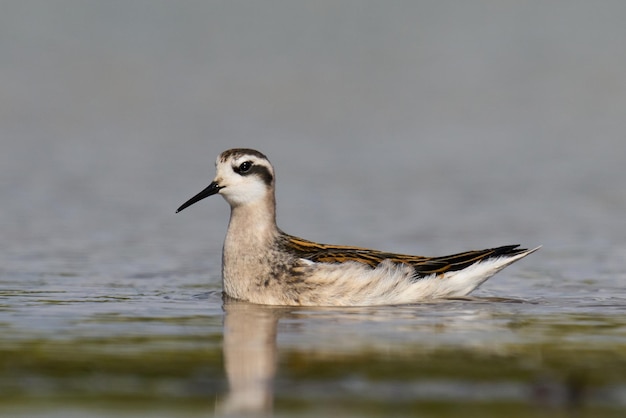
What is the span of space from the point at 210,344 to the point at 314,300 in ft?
9.74

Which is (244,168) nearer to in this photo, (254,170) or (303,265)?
(254,170)

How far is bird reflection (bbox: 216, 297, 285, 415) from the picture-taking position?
8.76 metres

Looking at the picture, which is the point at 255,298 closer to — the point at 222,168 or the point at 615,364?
the point at 222,168

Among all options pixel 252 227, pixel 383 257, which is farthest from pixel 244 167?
pixel 383 257

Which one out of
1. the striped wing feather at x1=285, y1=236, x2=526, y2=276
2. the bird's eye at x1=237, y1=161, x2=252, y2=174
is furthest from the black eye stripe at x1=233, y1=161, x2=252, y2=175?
the striped wing feather at x1=285, y1=236, x2=526, y2=276

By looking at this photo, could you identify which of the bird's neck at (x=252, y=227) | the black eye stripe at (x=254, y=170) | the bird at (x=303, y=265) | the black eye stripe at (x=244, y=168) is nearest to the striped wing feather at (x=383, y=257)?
the bird at (x=303, y=265)

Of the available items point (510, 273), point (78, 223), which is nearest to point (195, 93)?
point (78, 223)

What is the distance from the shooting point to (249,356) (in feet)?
34.3

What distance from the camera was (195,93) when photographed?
3388 cm

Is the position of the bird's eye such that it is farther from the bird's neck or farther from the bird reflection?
the bird reflection

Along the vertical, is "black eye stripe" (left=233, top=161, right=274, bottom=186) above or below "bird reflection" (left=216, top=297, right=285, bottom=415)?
above

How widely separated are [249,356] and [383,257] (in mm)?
4182

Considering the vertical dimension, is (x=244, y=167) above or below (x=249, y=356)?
above

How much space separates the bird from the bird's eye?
11 millimetres
